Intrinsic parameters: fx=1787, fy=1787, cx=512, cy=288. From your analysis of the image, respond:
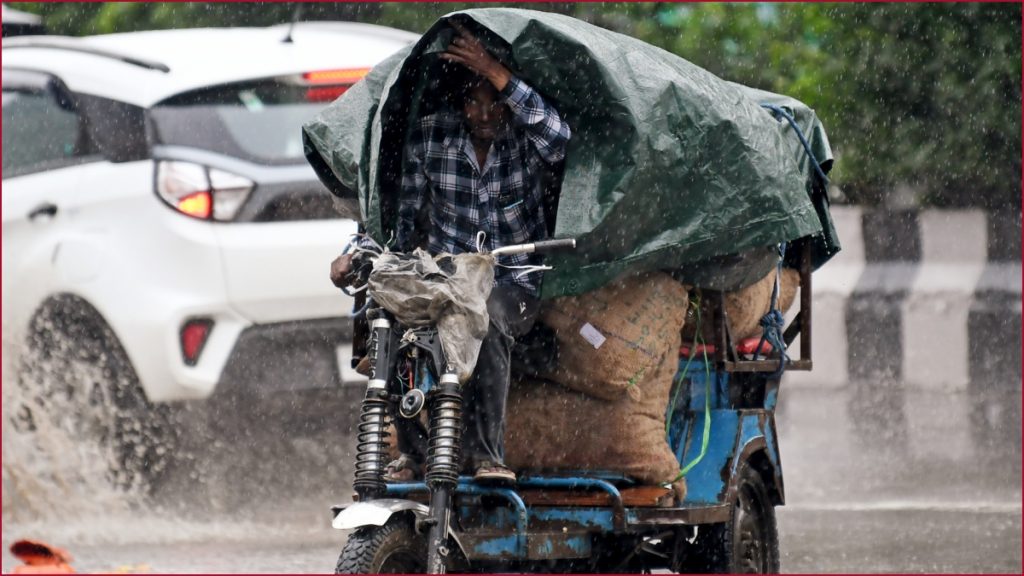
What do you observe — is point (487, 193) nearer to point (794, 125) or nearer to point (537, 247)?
point (537, 247)

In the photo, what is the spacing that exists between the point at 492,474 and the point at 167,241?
10.9 ft

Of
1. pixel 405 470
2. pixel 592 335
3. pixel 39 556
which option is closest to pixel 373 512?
pixel 405 470

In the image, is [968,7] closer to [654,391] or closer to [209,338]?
[209,338]

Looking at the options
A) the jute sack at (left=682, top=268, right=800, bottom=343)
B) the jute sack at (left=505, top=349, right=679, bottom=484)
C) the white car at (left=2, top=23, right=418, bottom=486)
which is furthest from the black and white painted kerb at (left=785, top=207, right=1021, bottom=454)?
the jute sack at (left=505, top=349, right=679, bottom=484)

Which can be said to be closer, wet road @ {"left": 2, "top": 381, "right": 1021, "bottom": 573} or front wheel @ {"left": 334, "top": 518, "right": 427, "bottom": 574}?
front wheel @ {"left": 334, "top": 518, "right": 427, "bottom": 574}

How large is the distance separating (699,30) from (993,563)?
7.35 meters

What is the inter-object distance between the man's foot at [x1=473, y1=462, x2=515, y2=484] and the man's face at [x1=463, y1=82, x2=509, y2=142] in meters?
1.00

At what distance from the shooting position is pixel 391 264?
4.95 metres

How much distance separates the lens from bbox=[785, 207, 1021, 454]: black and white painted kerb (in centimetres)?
1273

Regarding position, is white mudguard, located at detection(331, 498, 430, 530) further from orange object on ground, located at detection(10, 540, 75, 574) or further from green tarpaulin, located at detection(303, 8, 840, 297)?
orange object on ground, located at detection(10, 540, 75, 574)

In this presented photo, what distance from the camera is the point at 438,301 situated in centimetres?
488

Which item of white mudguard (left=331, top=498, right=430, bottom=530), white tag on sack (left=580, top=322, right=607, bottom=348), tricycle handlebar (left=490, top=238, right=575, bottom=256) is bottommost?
white mudguard (left=331, top=498, right=430, bottom=530)

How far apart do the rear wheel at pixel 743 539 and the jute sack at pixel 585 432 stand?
20.9 inches

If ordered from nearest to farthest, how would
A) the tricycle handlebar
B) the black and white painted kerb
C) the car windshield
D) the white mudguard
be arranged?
the white mudguard < the tricycle handlebar < the car windshield < the black and white painted kerb
